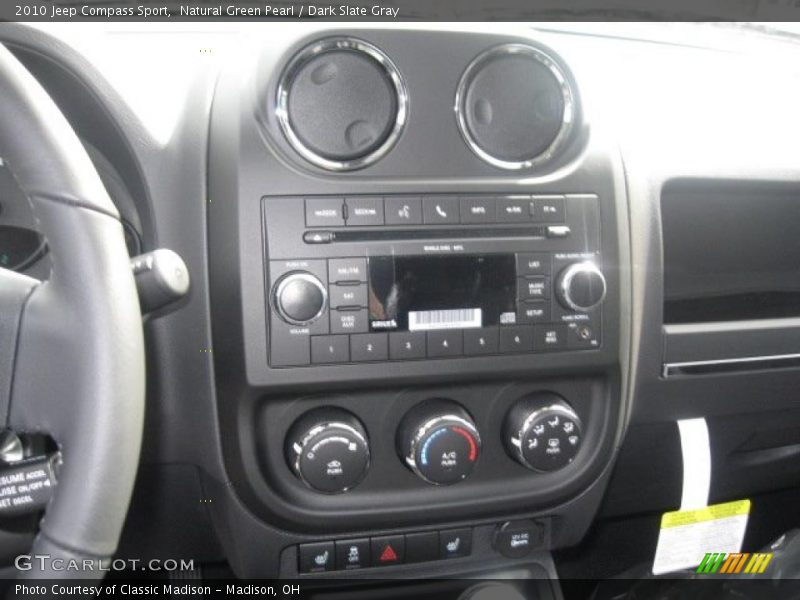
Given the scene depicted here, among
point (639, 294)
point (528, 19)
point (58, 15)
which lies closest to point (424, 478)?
point (639, 294)

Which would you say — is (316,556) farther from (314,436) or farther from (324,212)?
(324,212)

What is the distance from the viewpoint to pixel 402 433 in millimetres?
1102

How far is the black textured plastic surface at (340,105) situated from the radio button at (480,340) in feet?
0.87

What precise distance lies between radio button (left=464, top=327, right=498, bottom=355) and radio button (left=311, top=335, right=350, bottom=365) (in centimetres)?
16

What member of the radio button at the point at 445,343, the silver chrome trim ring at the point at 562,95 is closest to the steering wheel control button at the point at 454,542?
the radio button at the point at 445,343

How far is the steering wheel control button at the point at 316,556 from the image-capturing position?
45.1 inches

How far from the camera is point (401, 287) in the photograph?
1.04m

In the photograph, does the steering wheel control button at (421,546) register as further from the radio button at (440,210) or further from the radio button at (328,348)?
the radio button at (440,210)

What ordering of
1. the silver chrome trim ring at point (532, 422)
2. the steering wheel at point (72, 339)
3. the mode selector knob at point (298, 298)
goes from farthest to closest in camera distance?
the silver chrome trim ring at point (532, 422) < the mode selector knob at point (298, 298) < the steering wheel at point (72, 339)

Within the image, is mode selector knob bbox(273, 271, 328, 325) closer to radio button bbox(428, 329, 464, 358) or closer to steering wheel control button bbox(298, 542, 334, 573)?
radio button bbox(428, 329, 464, 358)

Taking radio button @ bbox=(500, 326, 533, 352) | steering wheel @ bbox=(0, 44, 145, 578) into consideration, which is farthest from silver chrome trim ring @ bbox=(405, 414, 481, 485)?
steering wheel @ bbox=(0, 44, 145, 578)

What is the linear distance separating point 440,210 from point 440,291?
0.10 m

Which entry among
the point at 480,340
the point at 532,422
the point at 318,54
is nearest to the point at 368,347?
the point at 480,340

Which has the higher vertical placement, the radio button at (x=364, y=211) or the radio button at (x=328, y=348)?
the radio button at (x=364, y=211)
